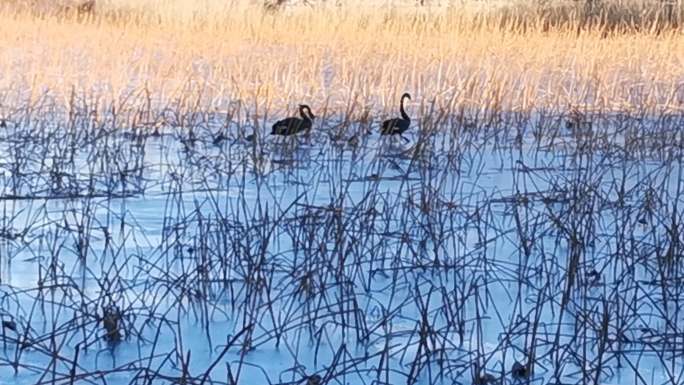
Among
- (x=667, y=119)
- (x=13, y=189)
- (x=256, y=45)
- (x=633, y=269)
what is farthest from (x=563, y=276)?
(x=256, y=45)

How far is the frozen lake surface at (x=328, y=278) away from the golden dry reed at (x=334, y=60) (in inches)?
84.3

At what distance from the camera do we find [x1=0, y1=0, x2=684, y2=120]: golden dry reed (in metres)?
8.27

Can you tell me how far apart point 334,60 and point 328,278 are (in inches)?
294

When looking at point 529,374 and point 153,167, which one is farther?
point 153,167

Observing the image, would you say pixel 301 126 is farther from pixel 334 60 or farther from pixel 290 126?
pixel 334 60

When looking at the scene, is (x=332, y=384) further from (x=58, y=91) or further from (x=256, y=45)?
(x=256, y=45)

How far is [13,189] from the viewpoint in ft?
15.2

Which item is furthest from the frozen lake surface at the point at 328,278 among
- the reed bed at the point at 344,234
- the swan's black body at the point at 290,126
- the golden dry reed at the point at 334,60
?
the golden dry reed at the point at 334,60

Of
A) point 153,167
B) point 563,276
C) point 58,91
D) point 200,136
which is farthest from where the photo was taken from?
point 58,91

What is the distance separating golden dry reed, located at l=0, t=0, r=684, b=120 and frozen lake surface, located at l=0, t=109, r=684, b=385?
7.03 feet

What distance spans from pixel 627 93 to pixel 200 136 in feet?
12.7

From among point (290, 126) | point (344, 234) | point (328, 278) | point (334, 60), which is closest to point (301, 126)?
point (290, 126)

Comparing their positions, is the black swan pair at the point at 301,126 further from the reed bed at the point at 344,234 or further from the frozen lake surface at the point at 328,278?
the frozen lake surface at the point at 328,278

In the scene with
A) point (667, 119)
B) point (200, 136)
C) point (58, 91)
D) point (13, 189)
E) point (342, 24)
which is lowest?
point (13, 189)
